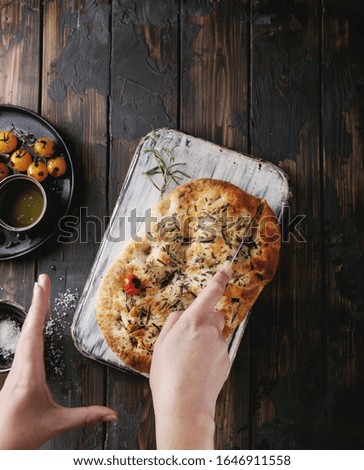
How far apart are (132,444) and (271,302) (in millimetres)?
640

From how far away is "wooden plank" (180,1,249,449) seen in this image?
5.16 ft

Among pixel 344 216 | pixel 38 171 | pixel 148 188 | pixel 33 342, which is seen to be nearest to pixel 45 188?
pixel 38 171

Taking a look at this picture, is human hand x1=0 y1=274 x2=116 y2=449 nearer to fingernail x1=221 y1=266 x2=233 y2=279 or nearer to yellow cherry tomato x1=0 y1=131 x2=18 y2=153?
fingernail x1=221 y1=266 x2=233 y2=279

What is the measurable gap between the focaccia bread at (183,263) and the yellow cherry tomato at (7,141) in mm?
515

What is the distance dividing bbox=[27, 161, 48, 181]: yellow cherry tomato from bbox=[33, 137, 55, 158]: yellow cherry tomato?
0.03 m

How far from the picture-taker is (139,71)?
1582 millimetres

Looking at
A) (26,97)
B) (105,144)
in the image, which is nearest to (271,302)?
(105,144)

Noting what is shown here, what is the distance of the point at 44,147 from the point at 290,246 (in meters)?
0.85

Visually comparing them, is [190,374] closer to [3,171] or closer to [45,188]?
[45,188]

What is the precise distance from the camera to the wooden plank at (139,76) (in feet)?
5.15

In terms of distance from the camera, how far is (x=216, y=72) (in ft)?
5.20

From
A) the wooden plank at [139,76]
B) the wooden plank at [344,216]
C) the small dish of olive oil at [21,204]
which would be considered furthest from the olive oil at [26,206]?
the wooden plank at [344,216]

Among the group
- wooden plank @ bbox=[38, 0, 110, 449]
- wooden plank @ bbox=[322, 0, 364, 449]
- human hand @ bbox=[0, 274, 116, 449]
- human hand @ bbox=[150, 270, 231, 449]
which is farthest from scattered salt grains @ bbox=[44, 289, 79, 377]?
wooden plank @ bbox=[322, 0, 364, 449]

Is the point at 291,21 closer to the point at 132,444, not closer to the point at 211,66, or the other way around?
the point at 211,66
